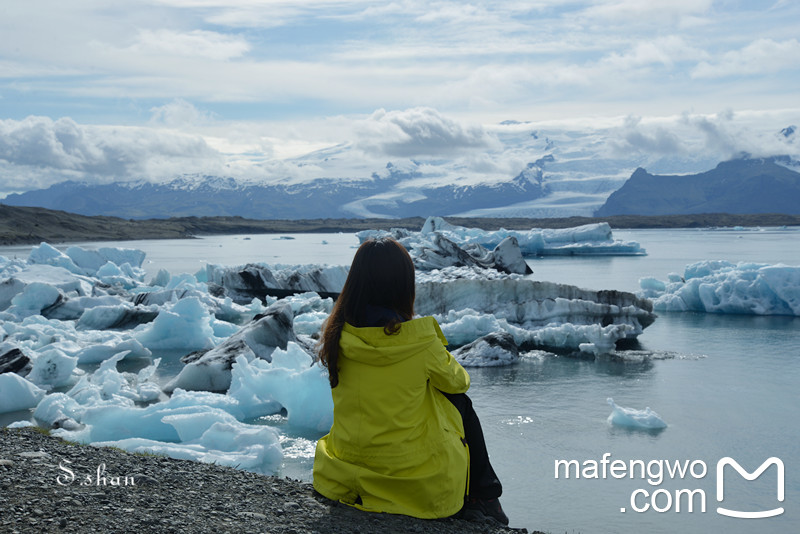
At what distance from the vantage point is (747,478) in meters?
5.60

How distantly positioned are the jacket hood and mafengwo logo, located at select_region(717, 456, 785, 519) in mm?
3219

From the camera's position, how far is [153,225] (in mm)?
66875

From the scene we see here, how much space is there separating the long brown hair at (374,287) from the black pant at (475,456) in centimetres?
43

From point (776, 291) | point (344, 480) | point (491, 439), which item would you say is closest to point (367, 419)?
point (344, 480)

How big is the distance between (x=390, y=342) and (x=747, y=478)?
4048 millimetres

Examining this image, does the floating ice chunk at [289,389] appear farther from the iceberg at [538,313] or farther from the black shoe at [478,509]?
the iceberg at [538,313]

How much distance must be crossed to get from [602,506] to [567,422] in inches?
78.2

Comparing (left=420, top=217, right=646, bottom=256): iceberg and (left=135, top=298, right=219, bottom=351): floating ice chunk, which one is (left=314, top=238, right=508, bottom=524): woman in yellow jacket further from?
(left=420, top=217, right=646, bottom=256): iceberg

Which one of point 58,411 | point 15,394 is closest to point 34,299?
point 15,394

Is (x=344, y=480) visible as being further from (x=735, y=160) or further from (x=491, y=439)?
(x=735, y=160)

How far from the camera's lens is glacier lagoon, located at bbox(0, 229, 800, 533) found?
16.3 ft

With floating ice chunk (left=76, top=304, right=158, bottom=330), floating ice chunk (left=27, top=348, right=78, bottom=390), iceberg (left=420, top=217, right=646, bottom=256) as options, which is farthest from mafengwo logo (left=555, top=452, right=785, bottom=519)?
iceberg (left=420, top=217, right=646, bottom=256)

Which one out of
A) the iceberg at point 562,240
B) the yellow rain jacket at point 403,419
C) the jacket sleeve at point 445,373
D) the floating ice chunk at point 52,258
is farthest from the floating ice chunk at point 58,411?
the iceberg at point 562,240

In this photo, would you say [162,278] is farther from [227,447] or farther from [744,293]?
[227,447]
